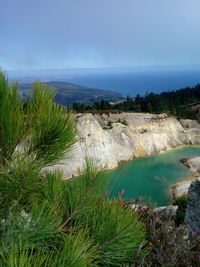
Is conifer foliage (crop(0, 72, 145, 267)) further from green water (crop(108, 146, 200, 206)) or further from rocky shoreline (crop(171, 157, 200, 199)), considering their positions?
rocky shoreline (crop(171, 157, 200, 199))

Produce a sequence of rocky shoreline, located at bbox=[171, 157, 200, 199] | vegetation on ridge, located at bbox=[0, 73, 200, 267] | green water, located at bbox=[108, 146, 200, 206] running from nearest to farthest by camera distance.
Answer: vegetation on ridge, located at bbox=[0, 73, 200, 267] < rocky shoreline, located at bbox=[171, 157, 200, 199] < green water, located at bbox=[108, 146, 200, 206]

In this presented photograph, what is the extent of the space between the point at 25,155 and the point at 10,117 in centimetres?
39

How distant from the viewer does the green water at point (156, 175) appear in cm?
2122

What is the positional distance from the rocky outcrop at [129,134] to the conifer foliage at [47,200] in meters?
23.2

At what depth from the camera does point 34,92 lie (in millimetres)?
2422

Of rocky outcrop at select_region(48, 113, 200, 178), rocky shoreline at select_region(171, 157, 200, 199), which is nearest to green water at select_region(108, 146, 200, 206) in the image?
rocky shoreline at select_region(171, 157, 200, 199)

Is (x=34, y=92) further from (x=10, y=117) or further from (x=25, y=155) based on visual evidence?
(x=25, y=155)

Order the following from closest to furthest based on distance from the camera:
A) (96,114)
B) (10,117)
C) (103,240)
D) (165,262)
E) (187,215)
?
1. (10,117)
2. (103,240)
3. (165,262)
4. (187,215)
5. (96,114)

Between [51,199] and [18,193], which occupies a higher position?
[18,193]

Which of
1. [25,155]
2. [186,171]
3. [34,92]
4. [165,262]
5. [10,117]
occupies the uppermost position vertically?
[34,92]

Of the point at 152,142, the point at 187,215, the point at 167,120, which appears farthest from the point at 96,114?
the point at 187,215

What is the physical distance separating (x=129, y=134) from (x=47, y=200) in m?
30.6

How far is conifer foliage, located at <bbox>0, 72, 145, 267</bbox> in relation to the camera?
7.29 ft

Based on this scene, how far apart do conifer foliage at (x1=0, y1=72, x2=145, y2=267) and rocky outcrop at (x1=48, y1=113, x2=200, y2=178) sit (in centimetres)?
2322
